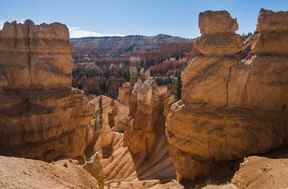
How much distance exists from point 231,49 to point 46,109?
7.83 meters

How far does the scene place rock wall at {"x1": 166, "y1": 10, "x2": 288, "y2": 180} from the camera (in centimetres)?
1205

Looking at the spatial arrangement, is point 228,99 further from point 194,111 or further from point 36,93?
point 36,93

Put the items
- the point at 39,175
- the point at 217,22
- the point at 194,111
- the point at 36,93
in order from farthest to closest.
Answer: the point at 36,93
the point at 194,111
the point at 217,22
the point at 39,175

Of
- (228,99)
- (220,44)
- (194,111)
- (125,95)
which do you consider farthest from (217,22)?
(125,95)

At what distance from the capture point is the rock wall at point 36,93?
45.6 ft

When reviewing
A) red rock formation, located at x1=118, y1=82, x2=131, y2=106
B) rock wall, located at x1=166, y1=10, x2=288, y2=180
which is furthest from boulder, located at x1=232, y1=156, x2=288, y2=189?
red rock formation, located at x1=118, y1=82, x2=131, y2=106

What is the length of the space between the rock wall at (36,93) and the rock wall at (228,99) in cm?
491

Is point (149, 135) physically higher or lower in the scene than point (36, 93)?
lower

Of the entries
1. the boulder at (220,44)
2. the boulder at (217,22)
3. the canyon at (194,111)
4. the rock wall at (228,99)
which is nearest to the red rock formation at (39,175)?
the canyon at (194,111)

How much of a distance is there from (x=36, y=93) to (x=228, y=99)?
7.83m

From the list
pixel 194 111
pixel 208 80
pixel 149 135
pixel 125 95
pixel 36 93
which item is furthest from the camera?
pixel 125 95

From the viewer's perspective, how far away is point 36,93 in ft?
48.4

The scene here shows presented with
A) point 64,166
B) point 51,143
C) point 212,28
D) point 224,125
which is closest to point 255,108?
point 224,125

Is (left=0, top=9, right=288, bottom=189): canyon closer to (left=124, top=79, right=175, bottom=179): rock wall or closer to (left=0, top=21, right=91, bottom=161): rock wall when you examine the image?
(left=0, top=21, right=91, bottom=161): rock wall
